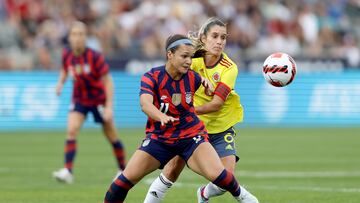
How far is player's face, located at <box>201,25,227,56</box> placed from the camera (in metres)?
10.6

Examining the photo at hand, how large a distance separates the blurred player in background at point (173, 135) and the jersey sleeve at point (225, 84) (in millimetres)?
787

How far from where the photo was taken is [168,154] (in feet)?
31.6

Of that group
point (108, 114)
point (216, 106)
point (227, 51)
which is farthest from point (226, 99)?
point (227, 51)

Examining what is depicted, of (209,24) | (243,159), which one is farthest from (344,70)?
(209,24)

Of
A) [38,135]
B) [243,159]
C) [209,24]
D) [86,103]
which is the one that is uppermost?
[209,24]

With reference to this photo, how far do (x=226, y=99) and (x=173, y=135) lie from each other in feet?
4.56

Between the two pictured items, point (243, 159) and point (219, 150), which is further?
point (243, 159)

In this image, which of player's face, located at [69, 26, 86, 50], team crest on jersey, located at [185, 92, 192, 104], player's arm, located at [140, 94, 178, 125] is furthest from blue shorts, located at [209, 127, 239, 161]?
player's face, located at [69, 26, 86, 50]

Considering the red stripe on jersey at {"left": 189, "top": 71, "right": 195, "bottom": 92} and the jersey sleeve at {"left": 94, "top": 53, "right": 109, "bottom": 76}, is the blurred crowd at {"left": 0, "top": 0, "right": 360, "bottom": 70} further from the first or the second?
the red stripe on jersey at {"left": 189, "top": 71, "right": 195, "bottom": 92}

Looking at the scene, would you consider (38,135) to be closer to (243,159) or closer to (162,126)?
(243,159)

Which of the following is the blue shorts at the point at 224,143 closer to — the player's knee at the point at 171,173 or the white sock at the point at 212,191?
the white sock at the point at 212,191

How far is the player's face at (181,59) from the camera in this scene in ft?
31.1

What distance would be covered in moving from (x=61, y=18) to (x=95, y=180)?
13501mm

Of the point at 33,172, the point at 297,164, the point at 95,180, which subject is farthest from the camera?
the point at 297,164
